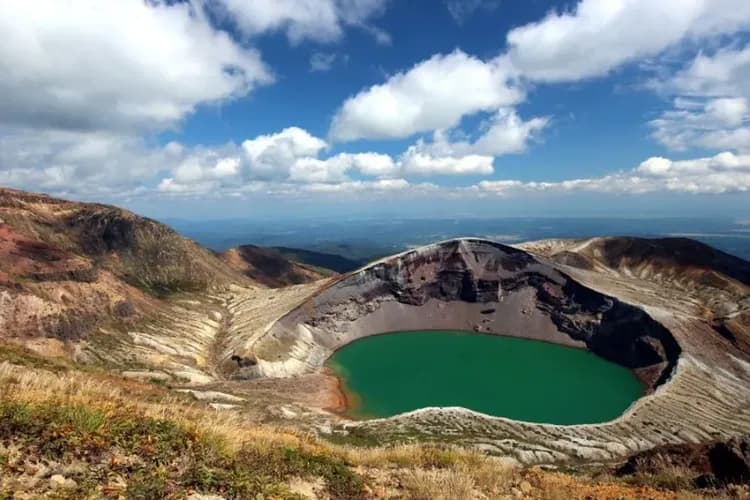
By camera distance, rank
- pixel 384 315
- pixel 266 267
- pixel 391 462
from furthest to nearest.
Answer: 1. pixel 266 267
2. pixel 384 315
3. pixel 391 462

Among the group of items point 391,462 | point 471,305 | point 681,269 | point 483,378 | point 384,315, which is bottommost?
point 483,378

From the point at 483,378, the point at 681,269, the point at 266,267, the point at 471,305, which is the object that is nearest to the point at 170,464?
the point at 483,378

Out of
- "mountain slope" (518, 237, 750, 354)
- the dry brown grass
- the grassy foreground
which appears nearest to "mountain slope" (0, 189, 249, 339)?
the dry brown grass

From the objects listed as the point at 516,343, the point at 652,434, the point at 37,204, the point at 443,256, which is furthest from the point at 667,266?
the point at 37,204

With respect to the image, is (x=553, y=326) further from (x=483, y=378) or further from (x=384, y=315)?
(x=384, y=315)

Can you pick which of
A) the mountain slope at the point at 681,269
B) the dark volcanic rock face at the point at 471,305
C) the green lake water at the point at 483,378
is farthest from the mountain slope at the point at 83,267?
the mountain slope at the point at 681,269

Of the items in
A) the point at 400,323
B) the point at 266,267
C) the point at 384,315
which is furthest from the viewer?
the point at 266,267

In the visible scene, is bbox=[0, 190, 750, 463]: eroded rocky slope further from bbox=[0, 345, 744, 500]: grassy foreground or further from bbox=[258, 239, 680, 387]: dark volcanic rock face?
bbox=[0, 345, 744, 500]: grassy foreground
